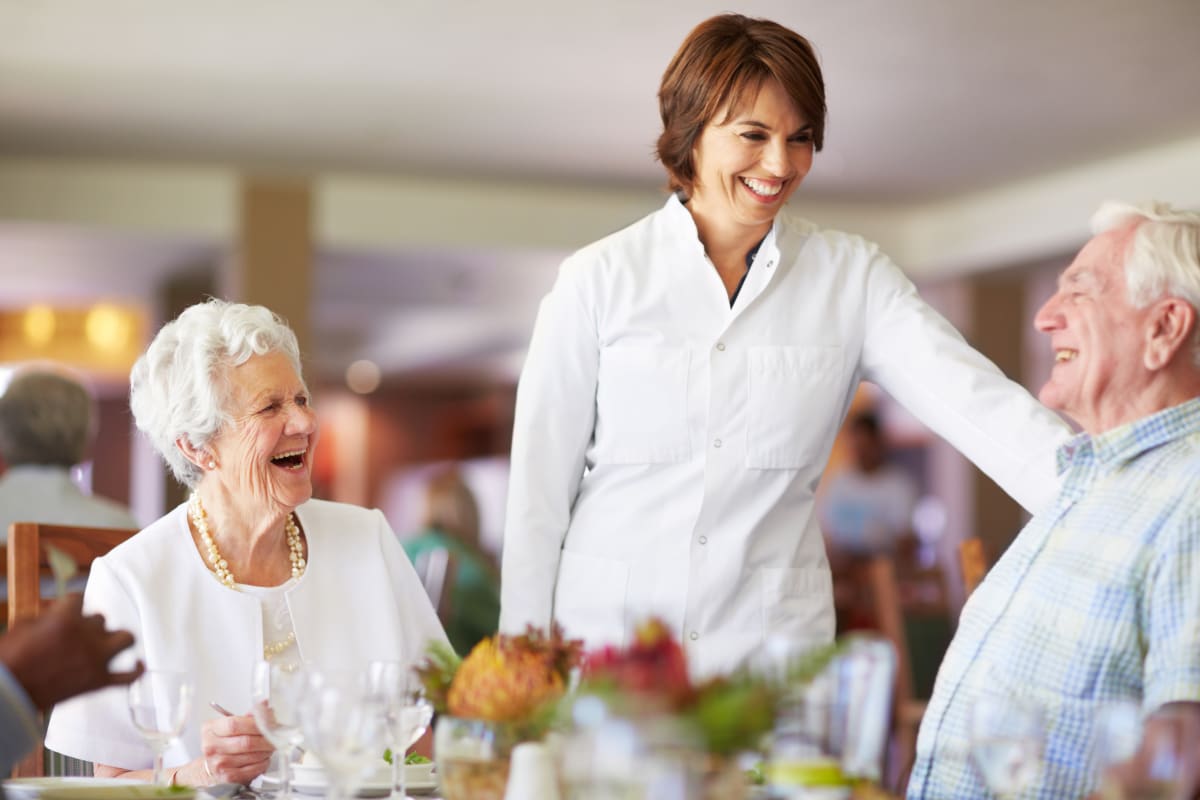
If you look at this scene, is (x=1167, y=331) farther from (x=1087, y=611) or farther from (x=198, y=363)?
(x=198, y=363)

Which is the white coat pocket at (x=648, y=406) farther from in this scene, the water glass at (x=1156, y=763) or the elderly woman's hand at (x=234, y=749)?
the water glass at (x=1156, y=763)

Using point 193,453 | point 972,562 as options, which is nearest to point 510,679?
point 193,453

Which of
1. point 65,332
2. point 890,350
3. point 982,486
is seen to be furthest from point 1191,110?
point 65,332

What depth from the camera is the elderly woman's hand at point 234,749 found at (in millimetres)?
1686

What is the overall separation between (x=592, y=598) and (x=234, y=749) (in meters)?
0.70

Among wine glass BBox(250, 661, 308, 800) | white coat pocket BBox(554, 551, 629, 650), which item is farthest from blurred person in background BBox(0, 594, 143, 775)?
white coat pocket BBox(554, 551, 629, 650)

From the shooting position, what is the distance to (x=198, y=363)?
2.20 m

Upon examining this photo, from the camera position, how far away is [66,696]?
1330 mm

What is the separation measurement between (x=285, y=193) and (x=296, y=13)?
2714 mm

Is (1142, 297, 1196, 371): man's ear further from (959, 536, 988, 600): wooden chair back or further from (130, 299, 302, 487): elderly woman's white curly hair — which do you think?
(130, 299, 302, 487): elderly woman's white curly hair

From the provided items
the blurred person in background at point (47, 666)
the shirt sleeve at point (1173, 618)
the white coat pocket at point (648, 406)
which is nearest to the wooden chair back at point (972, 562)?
the white coat pocket at point (648, 406)

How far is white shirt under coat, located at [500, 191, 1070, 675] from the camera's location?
221 centimetres

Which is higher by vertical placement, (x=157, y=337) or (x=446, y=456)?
(x=446, y=456)

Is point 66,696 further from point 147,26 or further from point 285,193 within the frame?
point 285,193
